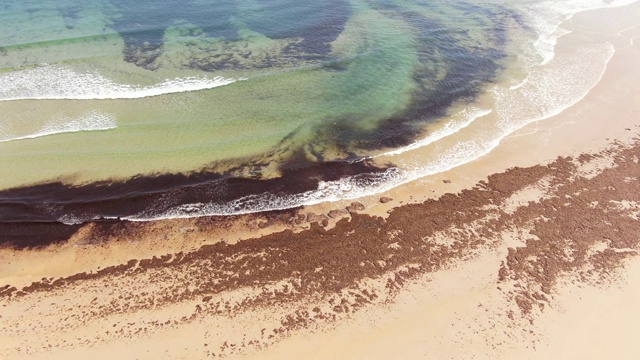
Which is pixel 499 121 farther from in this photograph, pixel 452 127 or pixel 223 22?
pixel 223 22

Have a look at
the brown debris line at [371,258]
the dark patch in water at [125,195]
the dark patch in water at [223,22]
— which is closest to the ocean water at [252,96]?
the dark patch in water at [125,195]

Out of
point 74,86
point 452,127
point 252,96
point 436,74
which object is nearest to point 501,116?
point 452,127

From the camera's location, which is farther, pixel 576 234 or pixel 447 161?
pixel 447 161

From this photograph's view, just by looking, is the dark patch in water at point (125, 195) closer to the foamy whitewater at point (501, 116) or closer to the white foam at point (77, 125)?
the foamy whitewater at point (501, 116)

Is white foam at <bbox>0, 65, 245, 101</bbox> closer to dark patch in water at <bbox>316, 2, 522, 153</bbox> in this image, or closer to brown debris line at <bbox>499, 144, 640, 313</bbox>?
dark patch in water at <bbox>316, 2, 522, 153</bbox>

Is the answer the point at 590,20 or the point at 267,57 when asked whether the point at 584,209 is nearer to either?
the point at 267,57

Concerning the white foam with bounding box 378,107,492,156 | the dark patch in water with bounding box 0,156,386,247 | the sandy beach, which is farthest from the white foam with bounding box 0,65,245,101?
the white foam with bounding box 378,107,492,156

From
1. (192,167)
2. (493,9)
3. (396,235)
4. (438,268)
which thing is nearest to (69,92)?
(192,167)
